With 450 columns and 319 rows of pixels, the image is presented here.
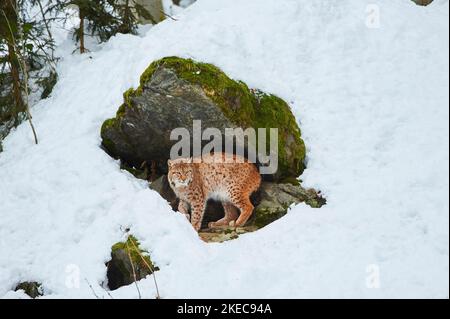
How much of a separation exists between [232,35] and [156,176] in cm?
279

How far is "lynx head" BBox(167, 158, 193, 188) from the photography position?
8.45m

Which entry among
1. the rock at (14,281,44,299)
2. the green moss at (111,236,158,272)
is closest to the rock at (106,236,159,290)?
the green moss at (111,236,158,272)

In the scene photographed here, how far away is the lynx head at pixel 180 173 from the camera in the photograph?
27.7ft

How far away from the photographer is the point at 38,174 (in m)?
8.71

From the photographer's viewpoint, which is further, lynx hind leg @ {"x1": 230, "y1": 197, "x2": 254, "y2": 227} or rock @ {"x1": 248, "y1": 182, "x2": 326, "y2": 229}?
lynx hind leg @ {"x1": 230, "y1": 197, "x2": 254, "y2": 227}

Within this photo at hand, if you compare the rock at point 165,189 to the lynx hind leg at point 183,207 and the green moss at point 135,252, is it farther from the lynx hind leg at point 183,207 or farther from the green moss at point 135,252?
the green moss at point 135,252

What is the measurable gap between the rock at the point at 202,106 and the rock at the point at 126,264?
202cm

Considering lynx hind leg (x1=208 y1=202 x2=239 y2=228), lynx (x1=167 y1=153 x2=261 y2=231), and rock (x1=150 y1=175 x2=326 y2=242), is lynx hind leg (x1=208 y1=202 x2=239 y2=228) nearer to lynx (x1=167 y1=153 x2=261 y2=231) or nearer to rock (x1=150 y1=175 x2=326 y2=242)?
lynx (x1=167 y1=153 x2=261 y2=231)

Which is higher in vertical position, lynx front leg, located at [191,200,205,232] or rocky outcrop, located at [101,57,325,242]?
rocky outcrop, located at [101,57,325,242]

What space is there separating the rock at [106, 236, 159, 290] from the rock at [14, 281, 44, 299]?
36.6 inches

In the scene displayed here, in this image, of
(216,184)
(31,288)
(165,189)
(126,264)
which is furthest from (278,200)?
(31,288)

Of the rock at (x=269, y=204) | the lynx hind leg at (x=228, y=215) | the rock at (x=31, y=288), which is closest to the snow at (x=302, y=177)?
the rock at (x=31, y=288)
